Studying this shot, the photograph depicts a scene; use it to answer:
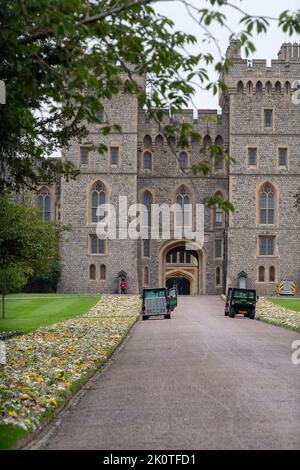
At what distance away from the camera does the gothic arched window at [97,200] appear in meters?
60.5

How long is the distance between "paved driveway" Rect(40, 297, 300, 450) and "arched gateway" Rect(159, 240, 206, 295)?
4032 centimetres

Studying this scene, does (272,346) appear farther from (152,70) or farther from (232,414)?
(152,70)

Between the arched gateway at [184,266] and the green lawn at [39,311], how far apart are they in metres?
12.3

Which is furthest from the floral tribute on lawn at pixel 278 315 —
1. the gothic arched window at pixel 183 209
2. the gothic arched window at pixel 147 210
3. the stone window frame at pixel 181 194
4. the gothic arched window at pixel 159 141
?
the gothic arched window at pixel 159 141

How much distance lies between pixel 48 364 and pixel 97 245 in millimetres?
43911

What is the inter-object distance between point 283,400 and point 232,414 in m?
1.59

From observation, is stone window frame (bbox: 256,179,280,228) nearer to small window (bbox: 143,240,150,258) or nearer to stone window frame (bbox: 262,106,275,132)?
stone window frame (bbox: 262,106,275,132)

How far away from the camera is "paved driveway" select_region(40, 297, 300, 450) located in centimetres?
918

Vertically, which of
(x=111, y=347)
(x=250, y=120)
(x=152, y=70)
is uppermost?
(x=250, y=120)

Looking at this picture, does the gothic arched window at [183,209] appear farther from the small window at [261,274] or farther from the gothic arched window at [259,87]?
the gothic arched window at [259,87]
